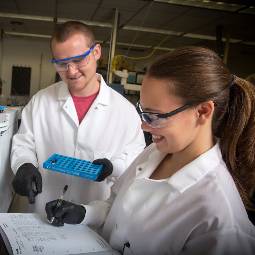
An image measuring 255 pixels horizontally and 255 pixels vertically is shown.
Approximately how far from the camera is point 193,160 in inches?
30.4

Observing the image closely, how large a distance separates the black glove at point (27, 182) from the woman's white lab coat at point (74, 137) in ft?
0.60

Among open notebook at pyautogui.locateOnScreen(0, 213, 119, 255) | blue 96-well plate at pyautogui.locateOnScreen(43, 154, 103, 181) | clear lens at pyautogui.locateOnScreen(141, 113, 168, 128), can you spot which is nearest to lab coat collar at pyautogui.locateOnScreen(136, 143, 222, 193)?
clear lens at pyautogui.locateOnScreen(141, 113, 168, 128)

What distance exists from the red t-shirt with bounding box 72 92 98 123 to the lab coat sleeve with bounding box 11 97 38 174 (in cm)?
22

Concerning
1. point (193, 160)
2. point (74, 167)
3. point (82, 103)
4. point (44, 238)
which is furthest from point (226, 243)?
point (82, 103)

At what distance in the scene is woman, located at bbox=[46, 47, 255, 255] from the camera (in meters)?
0.69

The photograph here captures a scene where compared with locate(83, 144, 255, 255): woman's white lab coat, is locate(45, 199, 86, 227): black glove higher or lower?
lower

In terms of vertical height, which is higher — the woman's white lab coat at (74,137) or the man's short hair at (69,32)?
A: the man's short hair at (69,32)

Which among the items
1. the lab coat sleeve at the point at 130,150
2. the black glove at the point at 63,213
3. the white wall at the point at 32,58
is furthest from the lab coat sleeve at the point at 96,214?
the white wall at the point at 32,58

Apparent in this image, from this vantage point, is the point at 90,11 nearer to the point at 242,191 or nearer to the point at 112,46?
the point at 112,46

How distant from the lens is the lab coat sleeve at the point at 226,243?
0.64 m

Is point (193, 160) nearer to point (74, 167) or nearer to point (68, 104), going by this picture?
point (74, 167)

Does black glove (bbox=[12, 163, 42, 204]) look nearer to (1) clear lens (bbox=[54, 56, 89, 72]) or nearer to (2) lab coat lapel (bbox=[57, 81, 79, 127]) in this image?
(2) lab coat lapel (bbox=[57, 81, 79, 127])

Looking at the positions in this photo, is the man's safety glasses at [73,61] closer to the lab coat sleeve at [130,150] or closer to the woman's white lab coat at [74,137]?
the woman's white lab coat at [74,137]

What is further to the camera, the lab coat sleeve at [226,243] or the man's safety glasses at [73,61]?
the man's safety glasses at [73,61]
